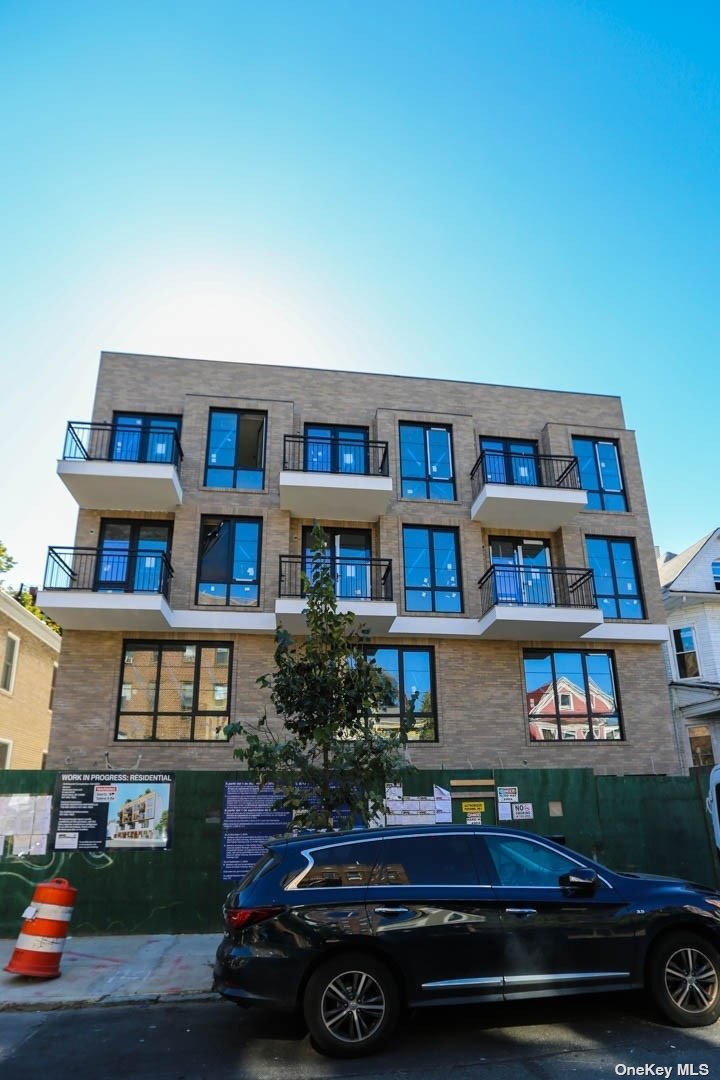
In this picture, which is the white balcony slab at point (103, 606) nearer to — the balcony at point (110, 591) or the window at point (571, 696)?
the balcony at point (110, 591)

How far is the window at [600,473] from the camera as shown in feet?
60.6

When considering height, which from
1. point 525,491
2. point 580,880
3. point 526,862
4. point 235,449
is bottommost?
point 580,880

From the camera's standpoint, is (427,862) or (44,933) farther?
(44,933)

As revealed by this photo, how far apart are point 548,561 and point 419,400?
5.20m

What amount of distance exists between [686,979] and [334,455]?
13316mm

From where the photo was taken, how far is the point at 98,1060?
5.41 m

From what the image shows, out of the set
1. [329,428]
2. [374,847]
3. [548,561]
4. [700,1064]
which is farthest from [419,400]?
[700,1064]

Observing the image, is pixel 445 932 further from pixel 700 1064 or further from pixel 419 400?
pixel 419 400

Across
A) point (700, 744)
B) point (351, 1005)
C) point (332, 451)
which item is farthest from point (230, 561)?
point (700, 744)

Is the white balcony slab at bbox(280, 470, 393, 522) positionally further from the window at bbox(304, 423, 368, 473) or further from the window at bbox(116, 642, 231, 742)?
the window at bbox(116, 642, 231, 742)

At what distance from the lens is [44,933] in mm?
7867

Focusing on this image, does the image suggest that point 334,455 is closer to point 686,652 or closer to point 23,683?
point 23,683

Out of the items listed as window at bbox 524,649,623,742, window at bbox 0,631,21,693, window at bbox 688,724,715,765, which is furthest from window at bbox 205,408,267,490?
window at bbox 688,724,715,765

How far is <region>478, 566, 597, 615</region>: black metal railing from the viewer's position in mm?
16297
